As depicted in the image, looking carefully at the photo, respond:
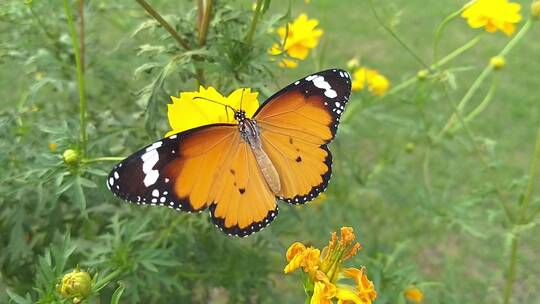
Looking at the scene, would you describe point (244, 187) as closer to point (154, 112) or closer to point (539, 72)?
point (154, 112)

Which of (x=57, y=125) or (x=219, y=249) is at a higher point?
(x=57, y=125)

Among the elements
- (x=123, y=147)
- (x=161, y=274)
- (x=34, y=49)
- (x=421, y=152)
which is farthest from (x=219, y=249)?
(x=421, y=152)

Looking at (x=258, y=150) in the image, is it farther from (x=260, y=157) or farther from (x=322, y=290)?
(x=322, y=290)

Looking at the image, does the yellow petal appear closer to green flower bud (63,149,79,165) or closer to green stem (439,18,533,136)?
green flower bud (63,149,79,165)

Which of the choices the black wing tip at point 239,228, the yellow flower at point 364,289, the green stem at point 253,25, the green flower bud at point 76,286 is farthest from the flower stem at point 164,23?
the yellow flower at point 364,289

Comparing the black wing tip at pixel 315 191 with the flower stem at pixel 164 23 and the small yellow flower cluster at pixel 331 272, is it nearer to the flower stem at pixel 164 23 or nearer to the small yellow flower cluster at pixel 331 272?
the small yellow flower cluster at pixel 331 272

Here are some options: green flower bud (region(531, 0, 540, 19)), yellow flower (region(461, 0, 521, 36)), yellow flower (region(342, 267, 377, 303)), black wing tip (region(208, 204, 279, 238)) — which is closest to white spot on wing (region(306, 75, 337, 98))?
black wing tip (region(208, 204, 279, 238))
